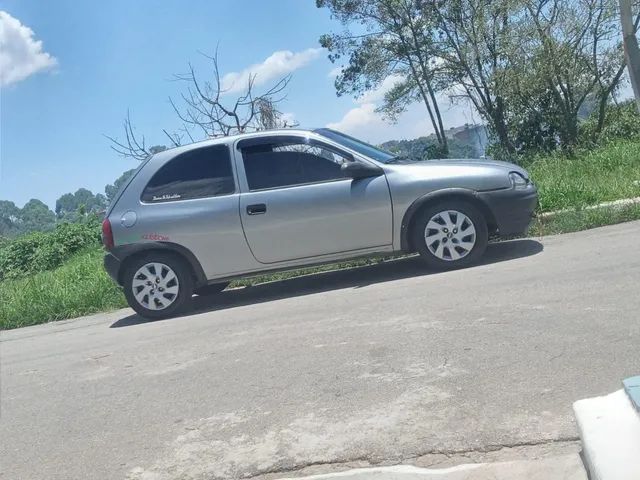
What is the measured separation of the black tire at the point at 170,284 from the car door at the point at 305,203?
0.81 metres

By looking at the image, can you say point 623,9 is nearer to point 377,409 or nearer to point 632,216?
point 632,216

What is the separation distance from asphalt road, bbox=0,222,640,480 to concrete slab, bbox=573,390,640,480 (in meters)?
0.42

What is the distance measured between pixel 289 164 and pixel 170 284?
179 centimetres

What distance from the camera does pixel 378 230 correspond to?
24.3ft

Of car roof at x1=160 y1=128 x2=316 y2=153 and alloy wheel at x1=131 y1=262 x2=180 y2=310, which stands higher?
car roof at x1=160 y1=128 x2=316 y2=153

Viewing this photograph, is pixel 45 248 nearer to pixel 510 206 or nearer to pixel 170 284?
pixel 170 284

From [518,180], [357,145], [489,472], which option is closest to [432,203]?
[518,180]

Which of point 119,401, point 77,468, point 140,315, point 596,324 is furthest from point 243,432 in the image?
point 140,315

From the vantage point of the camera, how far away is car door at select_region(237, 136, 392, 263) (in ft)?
24.2

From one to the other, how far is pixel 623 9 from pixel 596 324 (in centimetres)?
495

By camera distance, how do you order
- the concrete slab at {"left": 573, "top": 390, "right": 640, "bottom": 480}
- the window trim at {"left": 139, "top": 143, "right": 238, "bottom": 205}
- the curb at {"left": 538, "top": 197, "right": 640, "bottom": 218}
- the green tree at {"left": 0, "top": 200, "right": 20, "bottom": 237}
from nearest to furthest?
the concrete slab at {"left": 573, "top": 390, "right": 640, "bottom": 480}
the window trim at {"left": 139, "top": 143, "right": 238, "bottom": 205}
the curb at {"left": 538, "top": 197, "right": 640, "bottom": 218}
the green tree at {"left": 0, "top": 200, "right": 20, "bottom": 237}

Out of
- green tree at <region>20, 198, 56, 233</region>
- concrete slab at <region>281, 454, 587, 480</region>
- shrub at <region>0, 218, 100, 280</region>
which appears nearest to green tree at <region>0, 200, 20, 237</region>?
green tree at <region>20, 198, 56, 233</region>

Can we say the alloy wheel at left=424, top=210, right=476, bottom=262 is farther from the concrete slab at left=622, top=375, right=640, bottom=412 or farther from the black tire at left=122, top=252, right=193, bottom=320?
the concrete slab at left=622, top=375, right=640, bottom=412

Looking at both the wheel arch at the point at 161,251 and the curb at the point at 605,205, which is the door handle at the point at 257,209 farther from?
the curb at the point at 605,205
